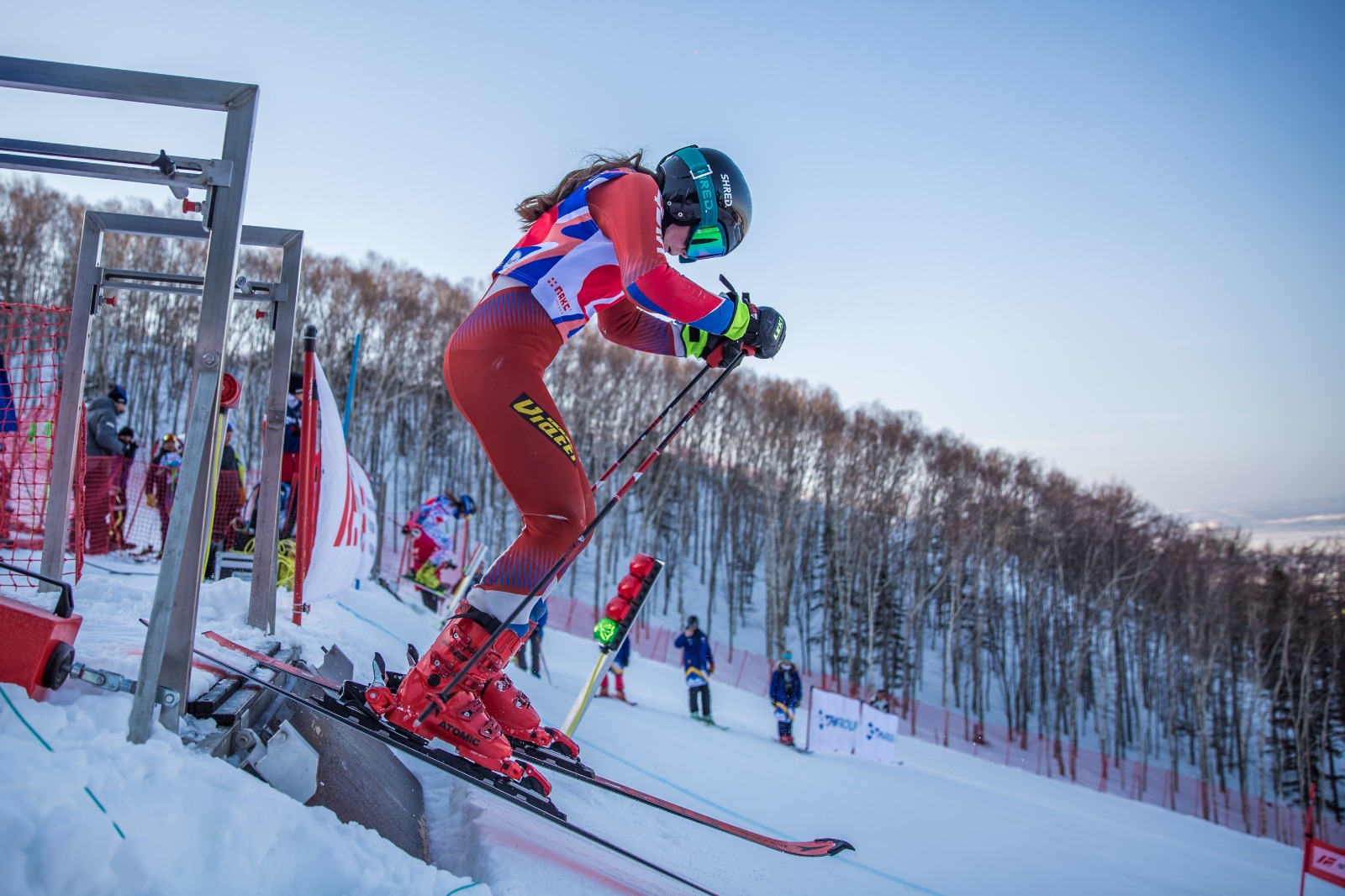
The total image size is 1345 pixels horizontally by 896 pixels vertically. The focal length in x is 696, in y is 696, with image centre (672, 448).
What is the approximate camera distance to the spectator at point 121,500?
28.1 ft

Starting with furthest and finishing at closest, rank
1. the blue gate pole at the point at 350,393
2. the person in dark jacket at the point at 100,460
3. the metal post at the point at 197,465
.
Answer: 1. the person in dark jacket at the point at 100,460
2. the blue gate pole at the point at 350,393
3. the metal post at the point at 197,465

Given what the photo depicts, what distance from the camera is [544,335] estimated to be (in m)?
2.47

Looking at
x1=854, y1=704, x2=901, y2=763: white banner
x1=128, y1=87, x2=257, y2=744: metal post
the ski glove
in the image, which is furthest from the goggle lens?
x1=854, y1=704, x2=901, y2=763: white banner

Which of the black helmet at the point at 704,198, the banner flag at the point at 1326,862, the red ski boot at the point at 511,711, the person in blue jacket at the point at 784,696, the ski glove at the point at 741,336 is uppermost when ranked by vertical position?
the black helmet at the point at 704,198

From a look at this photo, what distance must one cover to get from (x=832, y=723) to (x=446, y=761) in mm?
10837

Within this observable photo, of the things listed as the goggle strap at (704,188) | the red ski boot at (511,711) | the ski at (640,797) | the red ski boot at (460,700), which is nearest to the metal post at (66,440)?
the red ski boot at (460,700)

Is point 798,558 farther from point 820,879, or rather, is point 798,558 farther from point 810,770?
point 820,879

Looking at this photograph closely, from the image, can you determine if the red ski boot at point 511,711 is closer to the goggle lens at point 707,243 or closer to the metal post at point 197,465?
the metal post at point 197,465

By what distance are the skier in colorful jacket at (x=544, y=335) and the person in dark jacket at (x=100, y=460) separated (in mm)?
6921

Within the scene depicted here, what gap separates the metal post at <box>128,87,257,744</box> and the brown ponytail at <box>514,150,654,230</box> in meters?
1.01

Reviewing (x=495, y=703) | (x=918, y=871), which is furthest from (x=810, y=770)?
(x=495, y=703)

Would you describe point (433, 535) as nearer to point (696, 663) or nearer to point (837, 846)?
point (696, 663)

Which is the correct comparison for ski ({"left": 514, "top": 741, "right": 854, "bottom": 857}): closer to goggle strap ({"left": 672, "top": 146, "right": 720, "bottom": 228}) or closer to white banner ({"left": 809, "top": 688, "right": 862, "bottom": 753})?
goggle strap ({"left": 672, "top": 146, "right": 720, "bottom": 228})

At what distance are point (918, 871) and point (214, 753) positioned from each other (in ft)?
11.3
